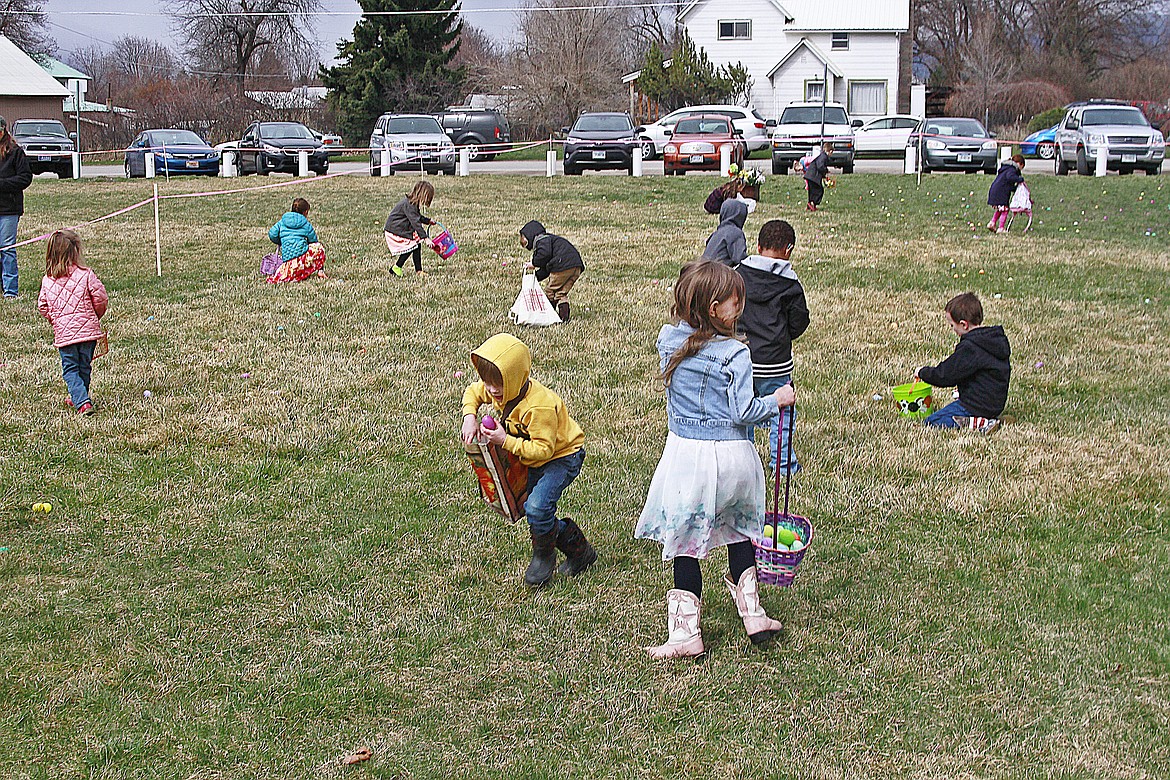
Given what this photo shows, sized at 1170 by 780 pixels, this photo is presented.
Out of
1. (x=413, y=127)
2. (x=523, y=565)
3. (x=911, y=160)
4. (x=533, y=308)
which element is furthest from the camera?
(x=413, y=127)

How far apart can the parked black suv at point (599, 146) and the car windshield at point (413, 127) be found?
356cm

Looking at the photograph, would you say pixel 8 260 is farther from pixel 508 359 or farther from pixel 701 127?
pixel 701 127

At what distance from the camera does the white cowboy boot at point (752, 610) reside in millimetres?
4270

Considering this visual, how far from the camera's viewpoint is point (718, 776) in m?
3.58

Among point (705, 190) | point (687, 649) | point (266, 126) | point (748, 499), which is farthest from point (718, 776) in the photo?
point (266, 126)

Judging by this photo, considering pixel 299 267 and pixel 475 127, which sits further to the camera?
Answer: pixel 475 127

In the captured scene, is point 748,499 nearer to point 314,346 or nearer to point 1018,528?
point 1018,528

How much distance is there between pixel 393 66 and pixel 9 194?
36.1 meters

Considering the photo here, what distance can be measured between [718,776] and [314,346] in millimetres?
6499

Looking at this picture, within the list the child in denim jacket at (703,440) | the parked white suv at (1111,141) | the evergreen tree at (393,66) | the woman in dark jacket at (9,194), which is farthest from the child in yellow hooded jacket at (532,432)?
the evergreen tree at (393,66)

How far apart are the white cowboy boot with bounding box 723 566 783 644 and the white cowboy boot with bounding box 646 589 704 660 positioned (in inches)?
7.2

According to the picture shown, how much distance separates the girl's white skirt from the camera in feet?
13.2

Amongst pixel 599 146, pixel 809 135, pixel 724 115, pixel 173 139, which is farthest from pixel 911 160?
pixel 173 139

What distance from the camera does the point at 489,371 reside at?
441 centimetres
